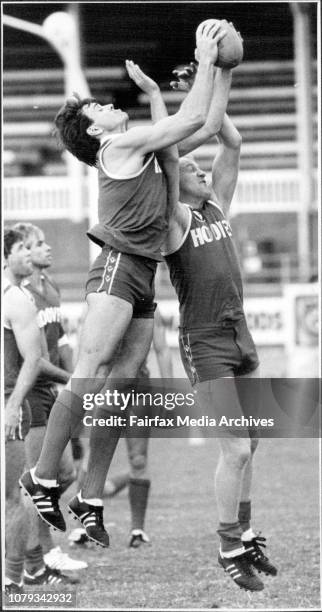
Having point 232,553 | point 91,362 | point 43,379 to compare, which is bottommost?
point 232,553


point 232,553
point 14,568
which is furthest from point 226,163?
point 14,568

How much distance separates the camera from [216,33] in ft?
15.7

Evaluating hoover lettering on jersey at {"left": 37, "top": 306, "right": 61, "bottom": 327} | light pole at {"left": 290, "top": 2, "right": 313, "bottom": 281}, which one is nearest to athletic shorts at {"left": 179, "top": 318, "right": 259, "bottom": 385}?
hoover lettering on jersey at {"left": 37, "top": 306, "right": 61, "bottom": 327}

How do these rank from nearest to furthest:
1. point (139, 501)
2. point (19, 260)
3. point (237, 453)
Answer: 1. point (237, 453)
2. point (19, 260)
3. point (139, 501)

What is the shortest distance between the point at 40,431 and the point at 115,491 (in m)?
3.01

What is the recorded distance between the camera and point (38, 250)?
19.6 feet

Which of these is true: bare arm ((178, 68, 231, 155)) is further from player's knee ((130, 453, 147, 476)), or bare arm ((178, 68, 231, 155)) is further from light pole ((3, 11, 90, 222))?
player's knee ((130, 453, 147, 476))

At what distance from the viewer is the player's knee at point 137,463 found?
7281mm

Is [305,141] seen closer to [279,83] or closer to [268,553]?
[279,83]

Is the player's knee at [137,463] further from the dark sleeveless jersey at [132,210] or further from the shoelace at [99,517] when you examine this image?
the dark sleeveless jersey at [132,210]

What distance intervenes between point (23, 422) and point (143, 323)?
0.99 m

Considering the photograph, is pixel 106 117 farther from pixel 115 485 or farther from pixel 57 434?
pixel 115 485

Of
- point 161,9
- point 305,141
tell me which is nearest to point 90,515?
point 161,9

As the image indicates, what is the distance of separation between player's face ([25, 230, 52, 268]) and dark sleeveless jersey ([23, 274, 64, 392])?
0.41 feet
